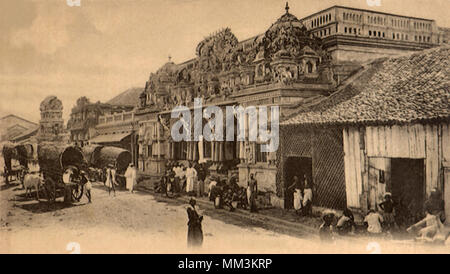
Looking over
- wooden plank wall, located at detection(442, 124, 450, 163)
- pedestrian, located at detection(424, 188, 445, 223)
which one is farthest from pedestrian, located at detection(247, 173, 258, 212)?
wooden plank wall, located at detection(442, 124, 450, 163)

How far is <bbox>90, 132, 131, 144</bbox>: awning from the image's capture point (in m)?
10.1

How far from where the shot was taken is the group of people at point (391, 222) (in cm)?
549

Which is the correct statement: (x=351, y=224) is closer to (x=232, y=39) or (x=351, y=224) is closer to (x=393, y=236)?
(x=393, y=236)

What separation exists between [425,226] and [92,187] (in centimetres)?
685

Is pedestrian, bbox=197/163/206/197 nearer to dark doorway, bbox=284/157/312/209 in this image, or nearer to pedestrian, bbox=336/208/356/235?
dark doorway, bbox=284/157/312/209

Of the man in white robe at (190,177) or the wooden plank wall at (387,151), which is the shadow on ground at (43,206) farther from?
the wooden plank wall at (387,151)

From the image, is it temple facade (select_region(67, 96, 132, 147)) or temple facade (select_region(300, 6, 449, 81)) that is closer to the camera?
temple facade (select_region(300, 6, 449, 81))

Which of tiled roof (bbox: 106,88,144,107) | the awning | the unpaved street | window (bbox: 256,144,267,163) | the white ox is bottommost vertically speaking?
the unpaved street

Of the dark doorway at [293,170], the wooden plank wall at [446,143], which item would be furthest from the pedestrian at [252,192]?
the wooden plank wall at [446,143]

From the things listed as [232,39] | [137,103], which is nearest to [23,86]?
[137,103]

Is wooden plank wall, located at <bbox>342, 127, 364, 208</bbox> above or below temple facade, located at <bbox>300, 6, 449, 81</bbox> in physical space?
below

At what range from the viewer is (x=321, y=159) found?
6562 millimetres

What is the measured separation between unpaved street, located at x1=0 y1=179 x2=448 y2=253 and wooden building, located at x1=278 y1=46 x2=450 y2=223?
118 cm

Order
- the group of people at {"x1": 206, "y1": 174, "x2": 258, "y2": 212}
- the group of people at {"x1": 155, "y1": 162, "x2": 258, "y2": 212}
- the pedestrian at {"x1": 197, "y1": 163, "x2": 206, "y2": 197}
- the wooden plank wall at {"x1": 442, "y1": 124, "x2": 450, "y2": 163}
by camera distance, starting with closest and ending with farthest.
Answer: the wooden plank wall at {"x1": 442, "y1": 124, "x2": 450, "y2": 163}, the group of people at {"x1": 206, "y1": 174, "x2": 258, "y2": 212}, the group of people at {"x1": 155, "y1": 162, "x2": 258, "y2": 212}, the pedestrian at {"x1": 197, "y1": 163, "x2": 206, "y2": 197}
